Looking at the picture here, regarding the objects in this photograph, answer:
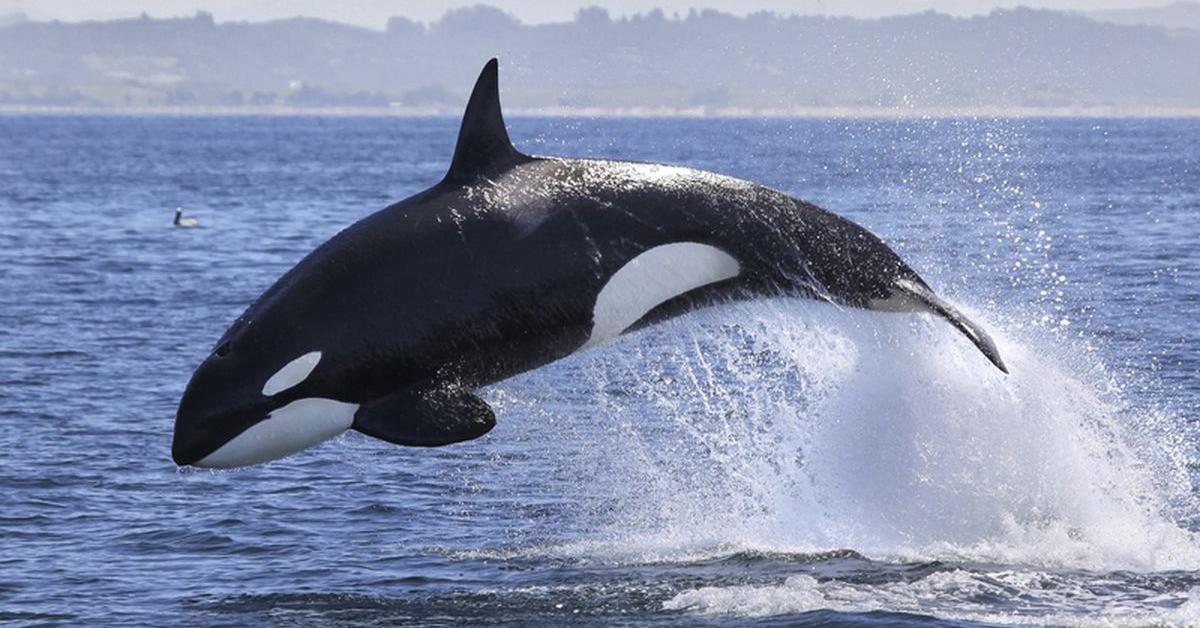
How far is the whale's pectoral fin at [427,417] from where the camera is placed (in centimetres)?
1201

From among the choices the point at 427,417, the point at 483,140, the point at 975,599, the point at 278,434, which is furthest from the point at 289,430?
the point at 975,599

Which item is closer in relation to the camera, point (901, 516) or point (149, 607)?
point (149, 607)

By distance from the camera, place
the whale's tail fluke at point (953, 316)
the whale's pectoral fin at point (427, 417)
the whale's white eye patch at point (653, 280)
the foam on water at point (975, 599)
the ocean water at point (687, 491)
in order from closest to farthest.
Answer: the whale's pectoral fin at point (427, 417), the whale's white eye patch at point (653, 280), the whale's tail fluke at point (953, 316), the foam on water at point (975, 599), the ocean water at point (687, 491)

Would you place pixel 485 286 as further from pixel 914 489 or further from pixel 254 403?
pixel 914 489

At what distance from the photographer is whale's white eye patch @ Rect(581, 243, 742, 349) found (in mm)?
13000

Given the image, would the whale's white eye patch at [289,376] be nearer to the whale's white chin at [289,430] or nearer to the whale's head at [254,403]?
the whale's head at [254,403]

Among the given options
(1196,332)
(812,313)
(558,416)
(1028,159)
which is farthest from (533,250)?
(1028,159)

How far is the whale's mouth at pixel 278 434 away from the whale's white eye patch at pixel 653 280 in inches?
73.4

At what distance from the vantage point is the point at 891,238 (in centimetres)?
4200

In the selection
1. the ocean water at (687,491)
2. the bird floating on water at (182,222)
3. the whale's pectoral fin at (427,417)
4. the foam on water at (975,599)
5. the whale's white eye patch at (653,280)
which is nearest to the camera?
the whale's pectoral fin at (427,417)

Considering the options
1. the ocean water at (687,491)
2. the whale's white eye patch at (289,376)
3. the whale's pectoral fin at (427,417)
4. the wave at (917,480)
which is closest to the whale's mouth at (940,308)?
the wave at (917,480)

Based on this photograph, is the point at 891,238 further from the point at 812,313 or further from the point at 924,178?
the point at 924,178

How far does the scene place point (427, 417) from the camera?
478 inches

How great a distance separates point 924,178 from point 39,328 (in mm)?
52944
